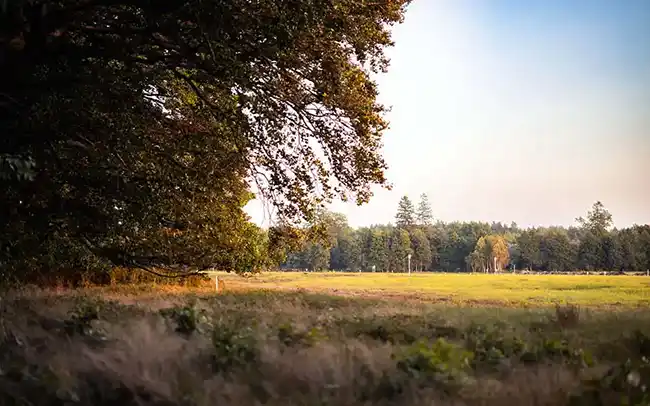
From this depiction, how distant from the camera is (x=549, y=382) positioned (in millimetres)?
4152

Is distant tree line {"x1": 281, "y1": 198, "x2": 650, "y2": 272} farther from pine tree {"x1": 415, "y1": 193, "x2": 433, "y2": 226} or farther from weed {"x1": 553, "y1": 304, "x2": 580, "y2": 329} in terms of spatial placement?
weed {"x1": 553, "y1": 304, "x2": 580, "y2": 329}

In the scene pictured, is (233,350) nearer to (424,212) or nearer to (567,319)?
(567,319)

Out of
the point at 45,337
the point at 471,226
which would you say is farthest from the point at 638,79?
the point at 471,226

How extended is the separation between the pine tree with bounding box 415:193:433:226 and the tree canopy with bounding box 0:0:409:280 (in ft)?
323

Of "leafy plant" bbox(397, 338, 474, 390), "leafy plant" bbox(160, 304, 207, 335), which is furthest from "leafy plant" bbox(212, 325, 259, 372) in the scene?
"leafy plant" bbox(397, 338, 474, 390)

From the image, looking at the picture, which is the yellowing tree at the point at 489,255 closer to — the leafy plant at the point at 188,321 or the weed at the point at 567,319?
the weed at the point at 567,319

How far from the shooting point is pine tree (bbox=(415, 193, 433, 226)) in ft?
363

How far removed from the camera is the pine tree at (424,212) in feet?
363

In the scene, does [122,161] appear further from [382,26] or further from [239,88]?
[382,26]

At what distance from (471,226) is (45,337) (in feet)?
286

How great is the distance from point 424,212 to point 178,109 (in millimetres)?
101830

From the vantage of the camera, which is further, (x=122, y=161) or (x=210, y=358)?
(x=122, y=161)

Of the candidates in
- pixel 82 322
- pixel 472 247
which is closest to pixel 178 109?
pixel 82 322

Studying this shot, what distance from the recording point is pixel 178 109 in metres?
13.9
